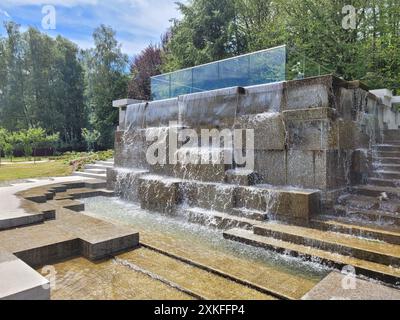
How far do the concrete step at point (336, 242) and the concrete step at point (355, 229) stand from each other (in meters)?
0.11

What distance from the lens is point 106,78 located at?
2739 cm

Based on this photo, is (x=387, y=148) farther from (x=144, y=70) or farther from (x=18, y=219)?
(x=144, y=70)

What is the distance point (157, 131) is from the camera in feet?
27.5

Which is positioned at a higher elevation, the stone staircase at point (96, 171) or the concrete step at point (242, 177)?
the concrete step at point (242, 177)

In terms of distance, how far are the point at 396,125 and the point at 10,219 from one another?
1116 cm

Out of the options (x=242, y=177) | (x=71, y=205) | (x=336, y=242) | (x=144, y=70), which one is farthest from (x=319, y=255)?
(x=144, y=70)

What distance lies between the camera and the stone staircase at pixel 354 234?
3.38m

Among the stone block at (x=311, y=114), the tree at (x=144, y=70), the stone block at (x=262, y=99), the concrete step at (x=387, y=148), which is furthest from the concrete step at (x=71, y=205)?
the tree at (x=144, y=70)

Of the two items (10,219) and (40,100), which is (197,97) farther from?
(40,100)

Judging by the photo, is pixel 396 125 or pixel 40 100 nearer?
pixel 396 125

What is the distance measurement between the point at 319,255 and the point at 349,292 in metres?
1.06

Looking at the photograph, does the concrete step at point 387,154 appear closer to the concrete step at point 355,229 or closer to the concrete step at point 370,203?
the concrete step at point 370,203

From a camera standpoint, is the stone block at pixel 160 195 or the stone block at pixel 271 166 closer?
the stone block at pixel 271 166
